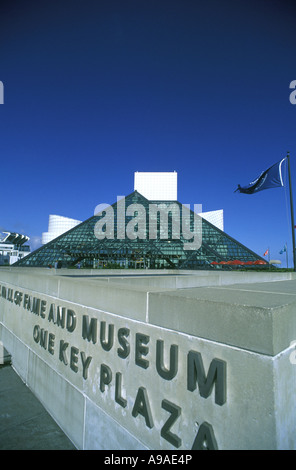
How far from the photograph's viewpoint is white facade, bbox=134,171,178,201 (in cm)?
5959

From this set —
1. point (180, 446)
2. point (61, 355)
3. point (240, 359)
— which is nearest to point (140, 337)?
point (180, 446)

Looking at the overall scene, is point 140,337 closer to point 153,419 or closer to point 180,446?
point 153,419

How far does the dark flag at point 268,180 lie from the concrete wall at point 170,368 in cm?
1287

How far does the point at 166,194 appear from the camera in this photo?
197 feet

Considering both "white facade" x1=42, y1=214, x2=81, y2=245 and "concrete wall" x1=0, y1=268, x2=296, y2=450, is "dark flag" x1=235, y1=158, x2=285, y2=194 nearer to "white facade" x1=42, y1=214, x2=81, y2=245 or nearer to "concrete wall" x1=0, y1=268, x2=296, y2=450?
"concrete wall" x1=0, y1=268, x2=296, y2=450

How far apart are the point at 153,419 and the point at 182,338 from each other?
2.66ft

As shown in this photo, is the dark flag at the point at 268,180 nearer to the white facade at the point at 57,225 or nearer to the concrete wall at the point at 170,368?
the concrete wall at the point at 170,368

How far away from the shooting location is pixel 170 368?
83.1 inches

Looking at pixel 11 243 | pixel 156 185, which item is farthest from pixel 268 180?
pixel 11 243

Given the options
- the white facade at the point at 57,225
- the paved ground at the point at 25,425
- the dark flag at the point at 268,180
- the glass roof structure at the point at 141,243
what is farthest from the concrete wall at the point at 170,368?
the white facade at the point at 57,225

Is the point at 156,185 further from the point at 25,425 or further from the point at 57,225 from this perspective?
the point at 25,425

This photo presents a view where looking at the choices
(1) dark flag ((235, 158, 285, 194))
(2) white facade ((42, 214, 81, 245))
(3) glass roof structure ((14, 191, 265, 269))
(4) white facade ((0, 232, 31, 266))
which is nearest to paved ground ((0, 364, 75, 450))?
(1) dark flag ((235, 158, 285, 194))

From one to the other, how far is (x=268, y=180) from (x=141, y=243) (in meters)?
31.2

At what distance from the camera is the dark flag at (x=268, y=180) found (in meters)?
13.8
